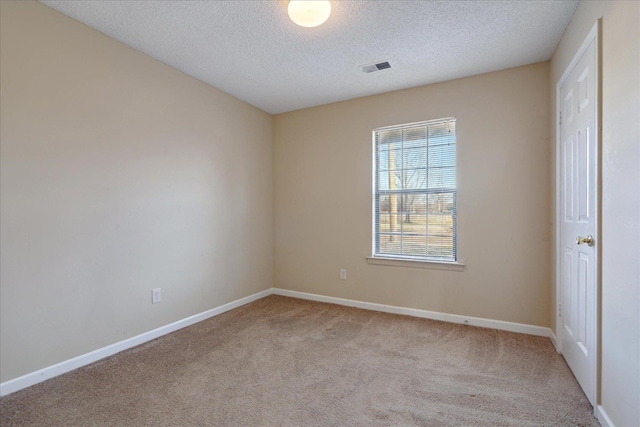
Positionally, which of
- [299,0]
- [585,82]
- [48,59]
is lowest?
[585,82]

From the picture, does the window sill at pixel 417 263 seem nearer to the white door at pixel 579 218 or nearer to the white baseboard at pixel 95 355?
the white door at pixel 579 218

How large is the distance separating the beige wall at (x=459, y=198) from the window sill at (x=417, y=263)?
0.17ft

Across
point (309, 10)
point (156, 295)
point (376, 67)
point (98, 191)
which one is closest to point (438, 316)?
point (376, 67)

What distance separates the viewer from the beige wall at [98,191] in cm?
191

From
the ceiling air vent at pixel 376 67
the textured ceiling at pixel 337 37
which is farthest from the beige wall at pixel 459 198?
the ceiling air vent at pixel 376 67

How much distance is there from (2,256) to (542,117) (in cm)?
421

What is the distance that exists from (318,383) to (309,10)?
2.40 meters

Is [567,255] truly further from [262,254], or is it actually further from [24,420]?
[24,420]

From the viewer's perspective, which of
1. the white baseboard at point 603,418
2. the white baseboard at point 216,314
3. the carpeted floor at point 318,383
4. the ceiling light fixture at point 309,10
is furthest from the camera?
the white baseboard at point 216,314

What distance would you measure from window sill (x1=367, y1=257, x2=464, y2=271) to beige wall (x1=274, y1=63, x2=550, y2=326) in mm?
53

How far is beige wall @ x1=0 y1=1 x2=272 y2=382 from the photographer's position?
1906mm

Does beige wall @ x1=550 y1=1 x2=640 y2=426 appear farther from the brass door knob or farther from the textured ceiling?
the textured ceiling

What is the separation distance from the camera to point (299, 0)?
182cm

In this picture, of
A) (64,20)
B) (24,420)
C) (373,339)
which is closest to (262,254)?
(373,339)
